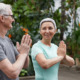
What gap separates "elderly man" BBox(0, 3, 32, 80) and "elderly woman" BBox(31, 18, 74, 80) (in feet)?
1.18

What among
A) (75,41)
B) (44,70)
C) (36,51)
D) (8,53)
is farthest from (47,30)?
(75,41)

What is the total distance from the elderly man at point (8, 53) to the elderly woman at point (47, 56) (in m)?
0.36

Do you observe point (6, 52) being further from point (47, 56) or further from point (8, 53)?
point (47, 56)

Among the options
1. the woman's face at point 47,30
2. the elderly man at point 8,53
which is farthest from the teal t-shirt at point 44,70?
the elderly man at point 8,53

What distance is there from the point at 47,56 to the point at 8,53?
22.1 inches

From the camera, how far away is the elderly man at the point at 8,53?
5.53ft

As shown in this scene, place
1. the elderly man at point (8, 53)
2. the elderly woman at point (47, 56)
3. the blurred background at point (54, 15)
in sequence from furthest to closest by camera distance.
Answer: the blurred background at point (54, 15) < the elderly woman at point (47, 56) < the elderly man at point (8, 53)

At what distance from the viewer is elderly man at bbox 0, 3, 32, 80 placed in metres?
1.68

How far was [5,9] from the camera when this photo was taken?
1832 mm

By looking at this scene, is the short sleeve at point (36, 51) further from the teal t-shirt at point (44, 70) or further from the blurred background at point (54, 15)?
the blurred background at point (54, 15)

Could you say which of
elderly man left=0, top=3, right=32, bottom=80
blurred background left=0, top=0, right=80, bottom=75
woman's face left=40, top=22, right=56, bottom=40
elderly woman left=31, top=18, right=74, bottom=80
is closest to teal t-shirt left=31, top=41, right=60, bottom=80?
elderly woman left=31, top=18, right=74, bottom=80

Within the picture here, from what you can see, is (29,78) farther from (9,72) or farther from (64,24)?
(9,72)

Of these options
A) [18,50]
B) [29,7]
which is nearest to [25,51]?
[18,50]

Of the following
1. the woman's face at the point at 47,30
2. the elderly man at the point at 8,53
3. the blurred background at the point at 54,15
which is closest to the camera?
the elderly man at the point at 8,53
